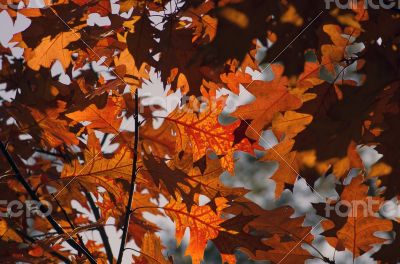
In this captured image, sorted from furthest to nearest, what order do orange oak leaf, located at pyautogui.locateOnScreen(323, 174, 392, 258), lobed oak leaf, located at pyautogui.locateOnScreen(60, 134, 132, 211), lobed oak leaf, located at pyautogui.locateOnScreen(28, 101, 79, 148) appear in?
lobed oak leaf, located at pyautogui.locateOnScreen(28, 101, 79, 148) → lobed oak leaf, located at pyautogui.locateOnScreen(60, 134, 132, 211) → orange oak leaf, located at pyautogui.locateOnScreen(323, 174, 392, 258)

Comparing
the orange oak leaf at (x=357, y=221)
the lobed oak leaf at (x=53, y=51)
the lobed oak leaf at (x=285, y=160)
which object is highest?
the lobed oak leaf at (x=53, y=51)

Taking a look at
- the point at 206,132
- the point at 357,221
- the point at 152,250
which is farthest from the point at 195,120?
the point at 357,221

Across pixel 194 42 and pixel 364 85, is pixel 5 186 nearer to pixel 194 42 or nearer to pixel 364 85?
pixel 194 42

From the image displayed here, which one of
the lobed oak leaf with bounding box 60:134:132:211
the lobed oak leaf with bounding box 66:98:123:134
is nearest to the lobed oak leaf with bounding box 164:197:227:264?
the lobed oak leaf with bounding box 60:134:132:211

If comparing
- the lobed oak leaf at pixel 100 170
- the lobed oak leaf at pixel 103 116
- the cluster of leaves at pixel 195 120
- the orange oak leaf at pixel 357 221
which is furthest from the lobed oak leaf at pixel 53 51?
the orange oak leaf at pixel 357 221

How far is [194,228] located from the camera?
2363 millimetres

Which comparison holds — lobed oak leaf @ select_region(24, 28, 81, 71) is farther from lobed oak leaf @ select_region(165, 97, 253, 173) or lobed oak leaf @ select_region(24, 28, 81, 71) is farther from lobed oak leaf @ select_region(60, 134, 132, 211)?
lobed oak leaf @ select_region(165, 97, 253, 173)

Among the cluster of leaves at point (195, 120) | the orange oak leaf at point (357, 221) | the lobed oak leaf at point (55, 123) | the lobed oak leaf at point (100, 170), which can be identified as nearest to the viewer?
the cluster of leaves at point (195, 120)

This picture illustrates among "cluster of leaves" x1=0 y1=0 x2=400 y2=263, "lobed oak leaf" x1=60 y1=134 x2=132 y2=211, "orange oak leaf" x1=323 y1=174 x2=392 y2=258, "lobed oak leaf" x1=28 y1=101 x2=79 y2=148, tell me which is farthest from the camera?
"lobed oak leaf" x1=28 y1=101 x2=79 y2=148

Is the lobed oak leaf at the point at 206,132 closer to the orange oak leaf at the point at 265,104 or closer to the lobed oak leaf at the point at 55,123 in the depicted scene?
the orange oak leaf at the point at 265,104

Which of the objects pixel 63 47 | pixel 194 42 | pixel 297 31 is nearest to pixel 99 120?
pixel 63 47

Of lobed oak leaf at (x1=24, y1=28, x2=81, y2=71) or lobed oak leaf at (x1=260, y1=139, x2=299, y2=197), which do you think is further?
lobed oak leaf at (x1=24, y1=28, x2=81, y2=71)

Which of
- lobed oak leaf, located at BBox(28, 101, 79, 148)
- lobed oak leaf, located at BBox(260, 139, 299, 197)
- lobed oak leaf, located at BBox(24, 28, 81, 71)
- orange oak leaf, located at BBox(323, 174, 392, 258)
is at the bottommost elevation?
orange oak leaf, located at BBox(323, 174, 392, 258)

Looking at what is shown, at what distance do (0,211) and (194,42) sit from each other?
1.18 m
